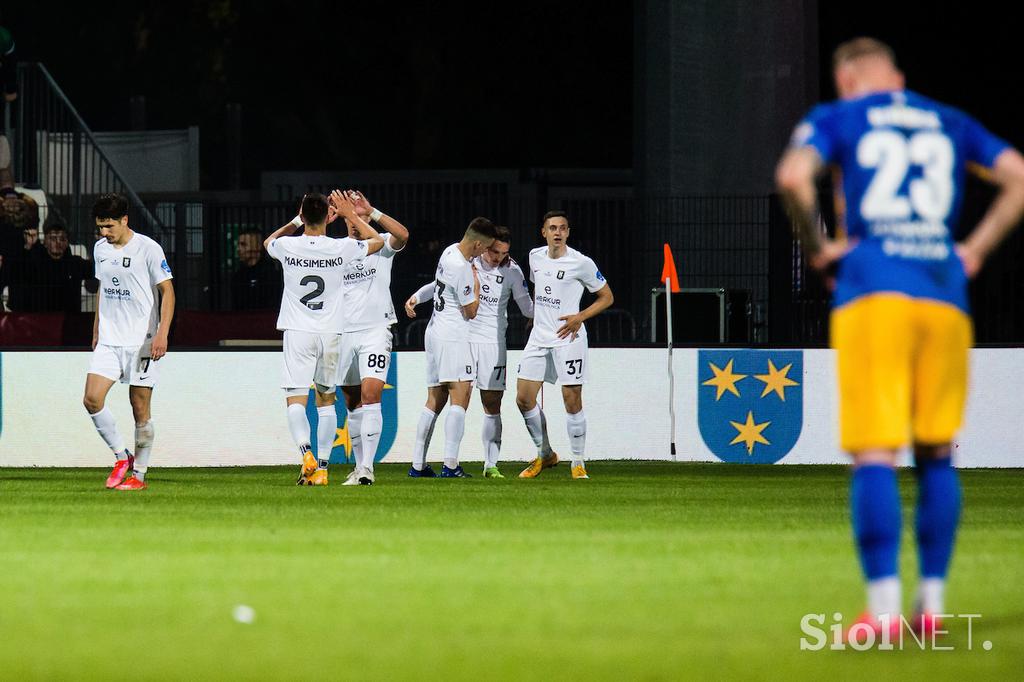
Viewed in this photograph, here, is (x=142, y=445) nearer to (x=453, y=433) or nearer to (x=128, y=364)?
(x=128, y=364)

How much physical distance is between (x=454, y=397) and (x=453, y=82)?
2610 centimetres

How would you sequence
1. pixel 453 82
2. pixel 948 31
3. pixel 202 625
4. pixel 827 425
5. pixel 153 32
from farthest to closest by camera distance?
pixel 453 82 → pixel 153 32 → pixel 948 31 → pixel 827 425 → pixel 202 625

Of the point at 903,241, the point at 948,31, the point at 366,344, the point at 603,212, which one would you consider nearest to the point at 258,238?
the point at 603,212

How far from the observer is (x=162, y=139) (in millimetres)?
29312

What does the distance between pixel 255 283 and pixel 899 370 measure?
13.5 metres

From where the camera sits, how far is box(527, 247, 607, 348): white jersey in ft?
50.7

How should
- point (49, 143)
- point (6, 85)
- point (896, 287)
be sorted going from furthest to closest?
point (49, 143) → point (6, 85) → point (896, 287)

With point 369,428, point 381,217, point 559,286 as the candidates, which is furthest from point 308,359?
point 559,286

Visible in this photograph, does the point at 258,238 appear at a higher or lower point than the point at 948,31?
lower

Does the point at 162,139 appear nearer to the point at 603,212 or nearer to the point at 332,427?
the point at 603,212

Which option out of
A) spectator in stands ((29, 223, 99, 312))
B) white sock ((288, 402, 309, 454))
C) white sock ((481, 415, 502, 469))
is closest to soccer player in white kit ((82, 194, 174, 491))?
white sock ((288, 402, 309, 454))

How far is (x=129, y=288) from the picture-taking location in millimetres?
13297

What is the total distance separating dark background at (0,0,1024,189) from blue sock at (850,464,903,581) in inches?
1191

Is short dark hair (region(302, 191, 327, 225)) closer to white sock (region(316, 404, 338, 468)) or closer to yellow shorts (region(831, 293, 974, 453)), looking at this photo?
white sock (region(316, 404, 338, 468))
